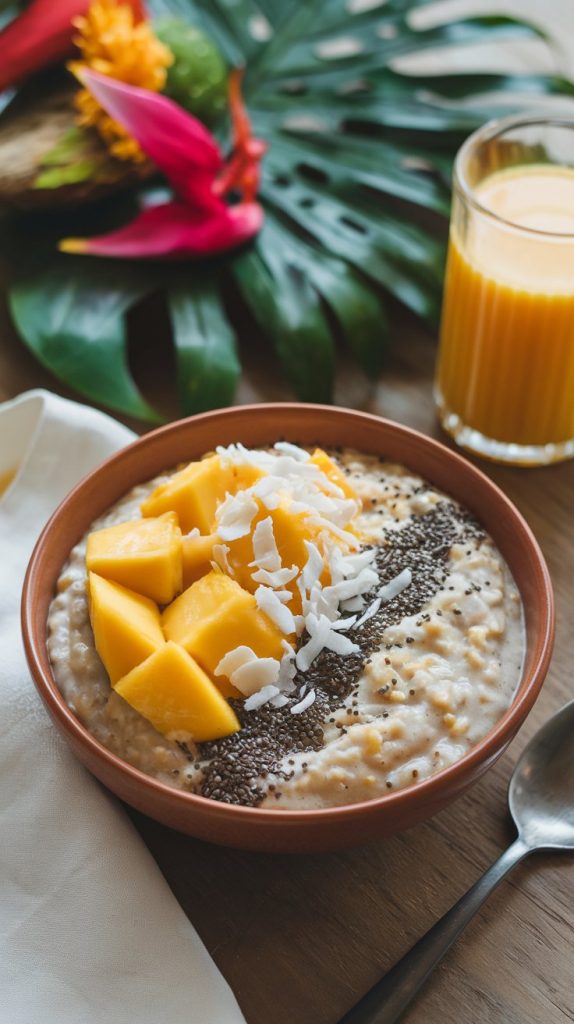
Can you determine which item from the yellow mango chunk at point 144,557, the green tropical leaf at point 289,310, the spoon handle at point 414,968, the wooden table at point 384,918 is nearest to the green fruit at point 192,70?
the green tropical leaf at point 289,310

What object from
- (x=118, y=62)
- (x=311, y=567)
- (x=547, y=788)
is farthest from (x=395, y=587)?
(x=118, y=62)

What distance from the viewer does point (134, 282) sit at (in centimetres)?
252

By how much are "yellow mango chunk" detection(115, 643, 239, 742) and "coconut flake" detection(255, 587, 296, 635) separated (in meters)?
0.14

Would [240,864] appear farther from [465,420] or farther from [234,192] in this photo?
[234,192]

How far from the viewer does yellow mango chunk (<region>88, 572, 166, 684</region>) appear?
151cm

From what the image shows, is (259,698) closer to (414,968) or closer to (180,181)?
(414,968)

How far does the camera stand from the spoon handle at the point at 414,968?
1.39 m

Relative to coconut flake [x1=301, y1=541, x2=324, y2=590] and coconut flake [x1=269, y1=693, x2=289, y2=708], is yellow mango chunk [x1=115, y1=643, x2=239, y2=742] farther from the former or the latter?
coconut flake [x1=301, y1=541, x2=324, y2=590]

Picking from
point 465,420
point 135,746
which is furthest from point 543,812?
Answer: point 465,420

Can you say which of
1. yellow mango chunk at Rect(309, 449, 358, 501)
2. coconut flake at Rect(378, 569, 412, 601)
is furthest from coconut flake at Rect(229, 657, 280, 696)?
yellow mango chunk at Rect(309, 449, 358, 501)

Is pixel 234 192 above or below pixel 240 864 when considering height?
above

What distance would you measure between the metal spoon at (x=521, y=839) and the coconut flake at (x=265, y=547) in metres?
0.51

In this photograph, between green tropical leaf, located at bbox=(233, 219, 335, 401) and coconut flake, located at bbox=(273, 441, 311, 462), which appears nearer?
coconut flake, located at bbox=(273, 441, 311, 462)

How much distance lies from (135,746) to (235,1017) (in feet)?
1.26
